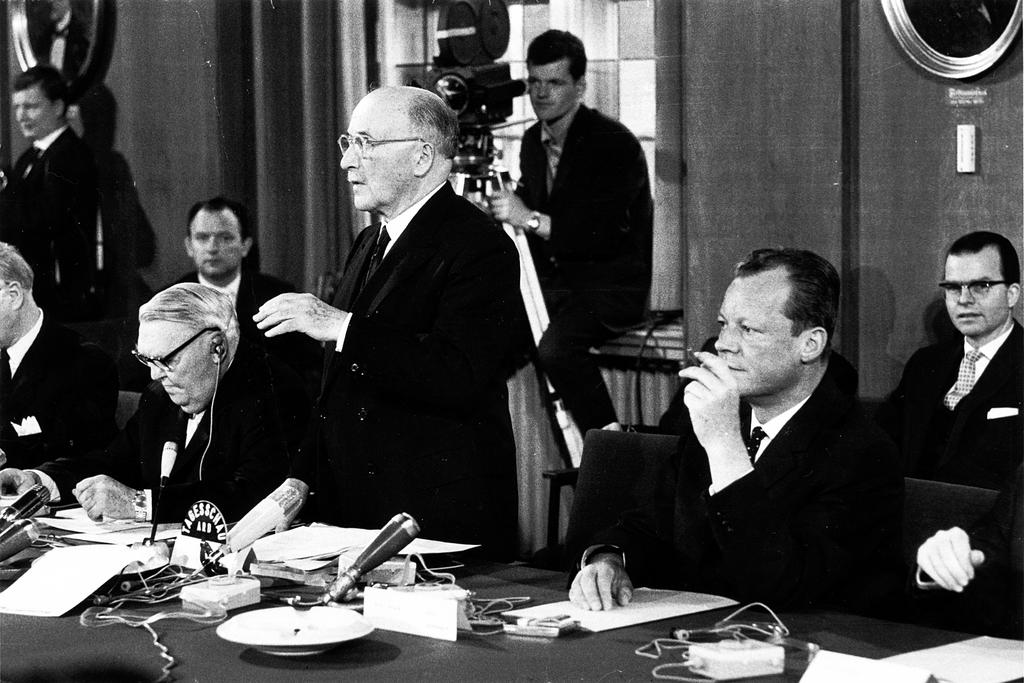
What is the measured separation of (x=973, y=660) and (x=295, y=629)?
87cm

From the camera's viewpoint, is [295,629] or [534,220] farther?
[534,220]

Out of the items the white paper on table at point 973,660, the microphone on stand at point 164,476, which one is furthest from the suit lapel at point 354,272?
the white paper on table at point 973,660

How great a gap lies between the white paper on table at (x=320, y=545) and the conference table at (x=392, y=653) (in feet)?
1.31

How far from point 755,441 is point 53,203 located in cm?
294

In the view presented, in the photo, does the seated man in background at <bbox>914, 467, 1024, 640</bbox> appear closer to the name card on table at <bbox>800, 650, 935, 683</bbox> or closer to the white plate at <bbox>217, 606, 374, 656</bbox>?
the name card on table at <bbox>800, 650, 935, 683</bbox>

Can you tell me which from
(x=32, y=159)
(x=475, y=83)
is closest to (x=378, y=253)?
(x=475, y=83)

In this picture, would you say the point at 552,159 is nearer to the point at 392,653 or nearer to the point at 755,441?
the point at 755,441

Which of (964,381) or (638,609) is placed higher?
(964,381)

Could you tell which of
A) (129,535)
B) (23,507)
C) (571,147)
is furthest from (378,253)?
(571,147)

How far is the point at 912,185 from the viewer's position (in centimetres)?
327

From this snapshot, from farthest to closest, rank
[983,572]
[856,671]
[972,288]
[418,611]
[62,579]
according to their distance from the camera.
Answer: [972,288] → [62,579] → [983,572] → [418,611] → [856,671]

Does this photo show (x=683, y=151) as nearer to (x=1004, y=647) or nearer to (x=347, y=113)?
(x=347, y=113)

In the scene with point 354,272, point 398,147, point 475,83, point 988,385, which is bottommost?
point 988,385

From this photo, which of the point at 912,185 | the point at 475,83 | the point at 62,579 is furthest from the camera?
the point at 475,83
